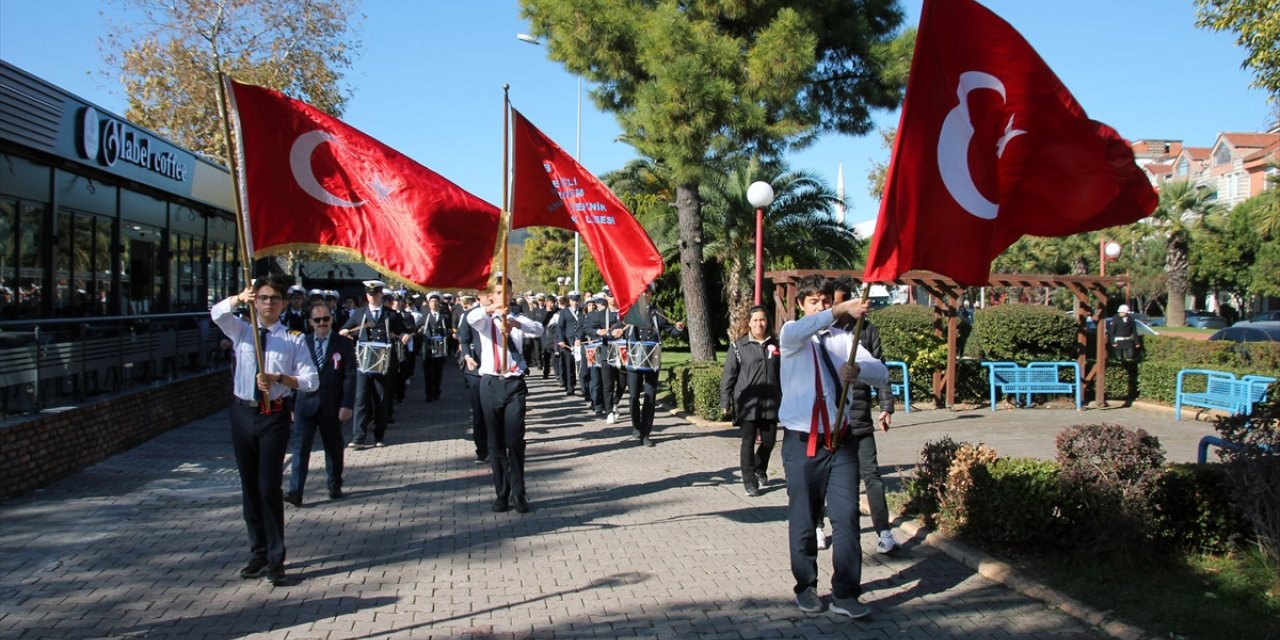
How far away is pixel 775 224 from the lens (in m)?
27.1

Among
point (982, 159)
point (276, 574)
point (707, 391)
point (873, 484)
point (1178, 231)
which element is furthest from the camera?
point (1178, 231)

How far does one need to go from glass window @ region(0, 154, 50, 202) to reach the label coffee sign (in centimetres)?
67

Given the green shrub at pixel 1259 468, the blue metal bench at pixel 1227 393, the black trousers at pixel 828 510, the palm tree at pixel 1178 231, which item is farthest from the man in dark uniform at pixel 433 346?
the palm tree at pixel 1178 231

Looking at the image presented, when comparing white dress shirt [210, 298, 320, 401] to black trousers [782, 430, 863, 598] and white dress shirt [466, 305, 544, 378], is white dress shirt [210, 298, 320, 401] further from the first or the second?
black trousers [782, 430, 863, 598]

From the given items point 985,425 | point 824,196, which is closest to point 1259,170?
point 824,196

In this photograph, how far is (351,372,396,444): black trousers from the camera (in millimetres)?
12414

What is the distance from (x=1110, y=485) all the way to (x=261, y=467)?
17.8 feet

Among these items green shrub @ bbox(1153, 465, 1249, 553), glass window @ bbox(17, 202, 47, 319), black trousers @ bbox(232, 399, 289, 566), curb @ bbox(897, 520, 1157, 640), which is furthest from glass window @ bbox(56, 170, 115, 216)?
green shrub @ bbox(1153, 465, 1249, 553)

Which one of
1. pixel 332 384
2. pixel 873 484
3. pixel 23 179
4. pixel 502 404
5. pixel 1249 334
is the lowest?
pixel 873 484

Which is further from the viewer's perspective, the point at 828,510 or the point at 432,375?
the point at 432,375

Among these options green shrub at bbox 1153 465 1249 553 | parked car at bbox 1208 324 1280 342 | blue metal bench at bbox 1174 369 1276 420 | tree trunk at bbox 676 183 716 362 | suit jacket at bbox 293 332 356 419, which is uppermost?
tree trunk at bbox 676 183 716 362

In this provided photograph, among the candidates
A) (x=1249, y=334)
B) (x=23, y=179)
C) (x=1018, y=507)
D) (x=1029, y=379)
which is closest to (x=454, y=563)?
(x=1018, y=507)

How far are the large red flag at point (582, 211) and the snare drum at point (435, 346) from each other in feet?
33.7

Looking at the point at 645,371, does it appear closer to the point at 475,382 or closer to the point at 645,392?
the point at 645,392
